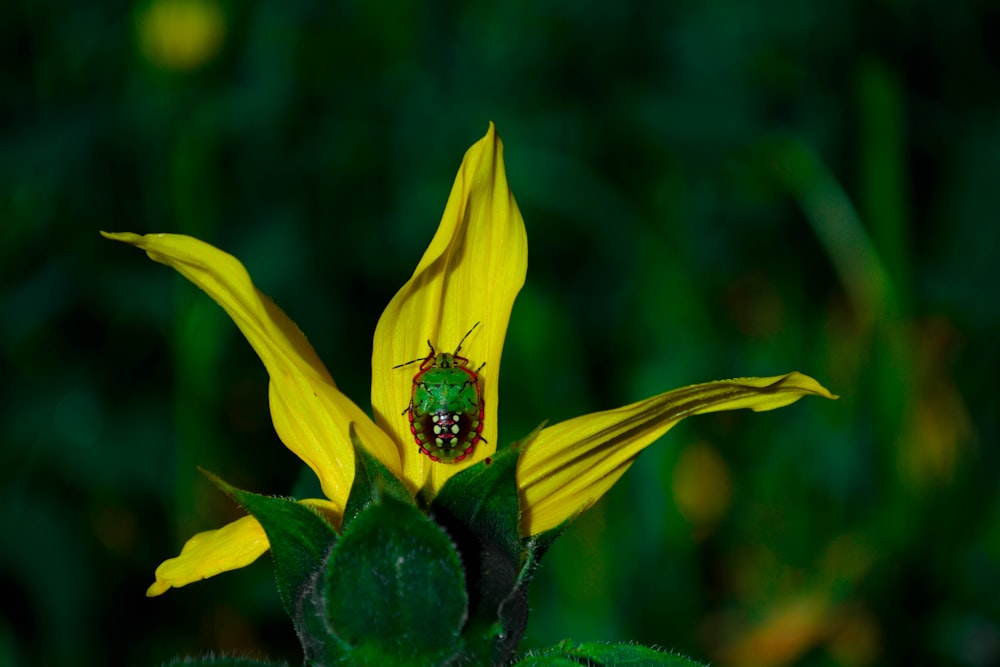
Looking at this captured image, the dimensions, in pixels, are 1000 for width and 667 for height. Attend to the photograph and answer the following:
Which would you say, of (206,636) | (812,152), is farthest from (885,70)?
(206,636)

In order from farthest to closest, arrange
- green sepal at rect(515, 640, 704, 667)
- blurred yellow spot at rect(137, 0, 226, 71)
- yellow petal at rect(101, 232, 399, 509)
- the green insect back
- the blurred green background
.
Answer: blurred yellow spot at rect(137, 0, 226, 71)
the blurred green background
the green insect back
yellow petal at rect(101, 232, 399, 509)
green sepal at rect(515, 640, 704, 667)

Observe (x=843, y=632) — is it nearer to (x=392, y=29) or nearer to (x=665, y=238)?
(x=665, y=238)

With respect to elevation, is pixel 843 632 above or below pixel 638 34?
below

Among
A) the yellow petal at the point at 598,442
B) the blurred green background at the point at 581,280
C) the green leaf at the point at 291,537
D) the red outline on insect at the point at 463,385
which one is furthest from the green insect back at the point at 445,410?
the blurred green background at the point at 581,280

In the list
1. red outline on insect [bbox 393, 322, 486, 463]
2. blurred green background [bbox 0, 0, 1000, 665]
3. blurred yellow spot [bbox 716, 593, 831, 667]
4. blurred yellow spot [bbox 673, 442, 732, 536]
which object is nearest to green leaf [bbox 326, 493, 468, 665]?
red outline on insect [bbox 393, 322, 486, 463]

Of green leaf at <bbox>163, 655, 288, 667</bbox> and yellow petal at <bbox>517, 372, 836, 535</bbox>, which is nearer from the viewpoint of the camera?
green leaf at <bbox>163, 655, 288, 667</bbox>

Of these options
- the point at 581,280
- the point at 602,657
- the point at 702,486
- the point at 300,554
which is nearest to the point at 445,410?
the point at 300,554

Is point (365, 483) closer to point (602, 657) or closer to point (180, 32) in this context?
point (602, 657)

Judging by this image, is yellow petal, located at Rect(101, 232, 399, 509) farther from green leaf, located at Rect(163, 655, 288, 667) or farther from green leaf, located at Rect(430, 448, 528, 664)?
green leaf, located at Rect(163, 655, 288, 667)
